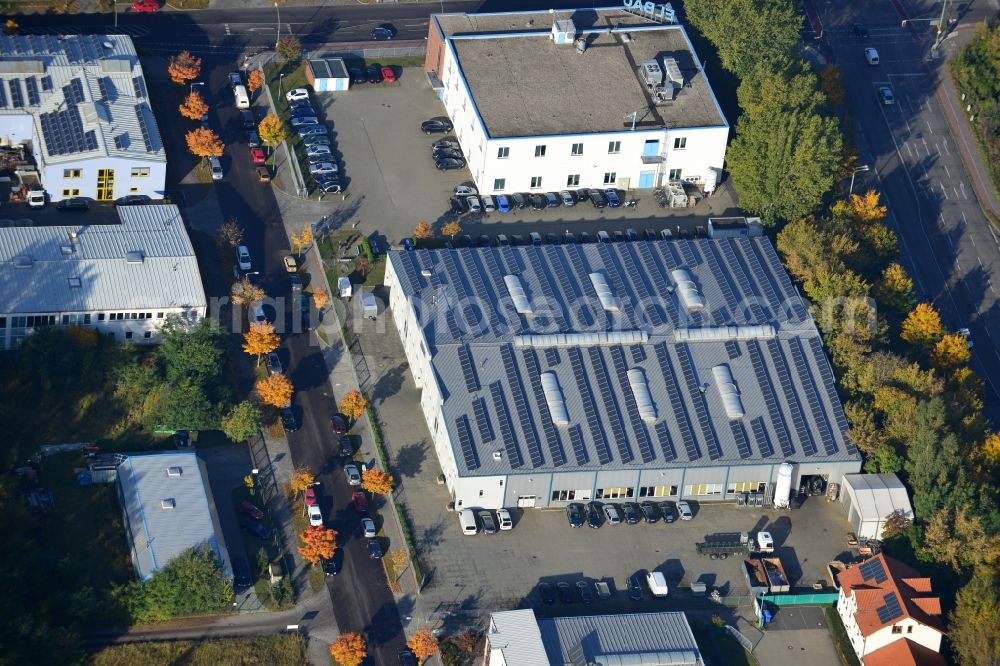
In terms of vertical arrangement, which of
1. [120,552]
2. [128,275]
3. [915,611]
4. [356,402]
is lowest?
[915,611]

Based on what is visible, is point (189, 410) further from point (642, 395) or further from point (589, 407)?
point (642, 395)

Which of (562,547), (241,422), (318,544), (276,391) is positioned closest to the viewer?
(318,544)

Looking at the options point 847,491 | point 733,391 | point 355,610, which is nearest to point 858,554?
point 847,491

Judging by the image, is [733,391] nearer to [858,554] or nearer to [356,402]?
[858,554]

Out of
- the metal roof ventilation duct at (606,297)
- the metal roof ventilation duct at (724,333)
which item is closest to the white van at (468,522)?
the metal roof ventilation duct at (606,297)

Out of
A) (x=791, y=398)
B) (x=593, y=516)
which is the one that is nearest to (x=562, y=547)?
(x=593, y=516)

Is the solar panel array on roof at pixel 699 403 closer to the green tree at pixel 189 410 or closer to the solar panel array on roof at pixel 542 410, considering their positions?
the solar panel array on roof at pixel 542 410
